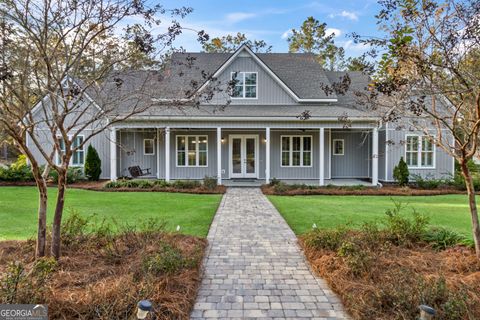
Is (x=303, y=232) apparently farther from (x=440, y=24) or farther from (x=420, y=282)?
(x=440, y=24)

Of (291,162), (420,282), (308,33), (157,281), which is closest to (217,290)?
(157,281)

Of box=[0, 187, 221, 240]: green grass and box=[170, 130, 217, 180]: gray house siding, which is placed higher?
box=[170, 130, 217, 180]: gray house siding

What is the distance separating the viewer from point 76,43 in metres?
4.61

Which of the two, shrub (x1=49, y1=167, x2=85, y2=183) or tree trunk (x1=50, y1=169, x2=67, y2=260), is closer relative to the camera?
tree trunk (x1=50, y1=169, x2=67, y2=260)

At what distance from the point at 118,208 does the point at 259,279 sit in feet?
21.7

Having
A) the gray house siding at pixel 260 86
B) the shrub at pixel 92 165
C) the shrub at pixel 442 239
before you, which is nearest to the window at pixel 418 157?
the gray house siding at pixel 260 86

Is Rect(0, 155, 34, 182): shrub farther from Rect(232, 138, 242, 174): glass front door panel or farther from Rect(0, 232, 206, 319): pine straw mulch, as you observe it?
Rect(0, 232, 206, 319): pine straw mulch

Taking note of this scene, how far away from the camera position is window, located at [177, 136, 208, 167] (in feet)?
54.3

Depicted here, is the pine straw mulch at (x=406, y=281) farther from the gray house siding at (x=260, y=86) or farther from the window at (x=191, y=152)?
the gray house siding at (x=260, y=86)

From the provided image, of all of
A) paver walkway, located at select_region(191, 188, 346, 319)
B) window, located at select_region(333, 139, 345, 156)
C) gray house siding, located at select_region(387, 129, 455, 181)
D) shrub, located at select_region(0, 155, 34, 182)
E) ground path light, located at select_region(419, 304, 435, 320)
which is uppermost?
window, located at select_region(333, 139, 345, 156)

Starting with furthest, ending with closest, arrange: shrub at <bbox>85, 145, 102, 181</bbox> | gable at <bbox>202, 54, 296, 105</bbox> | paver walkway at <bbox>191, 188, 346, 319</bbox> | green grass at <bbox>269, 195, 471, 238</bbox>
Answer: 1. gable at <bbox>202, 54, 296, 105</bbox>
2. shrub at <bbox>85, 145, 102, 181</bbox>
3. green grass at <bbox>269, 195, 471, 238</bbox>
4. paver walkway at <bbox>191, 188, 346, 319</bbox>

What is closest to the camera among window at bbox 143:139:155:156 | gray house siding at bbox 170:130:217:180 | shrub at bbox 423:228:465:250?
shrub at bbox 423:228:465:250

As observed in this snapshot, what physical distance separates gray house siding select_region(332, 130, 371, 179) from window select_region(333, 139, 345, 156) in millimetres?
114

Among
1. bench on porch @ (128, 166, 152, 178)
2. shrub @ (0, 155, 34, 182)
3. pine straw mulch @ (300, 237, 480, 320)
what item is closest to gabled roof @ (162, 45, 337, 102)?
bench on porch @ (128, 166, 152, 178)
